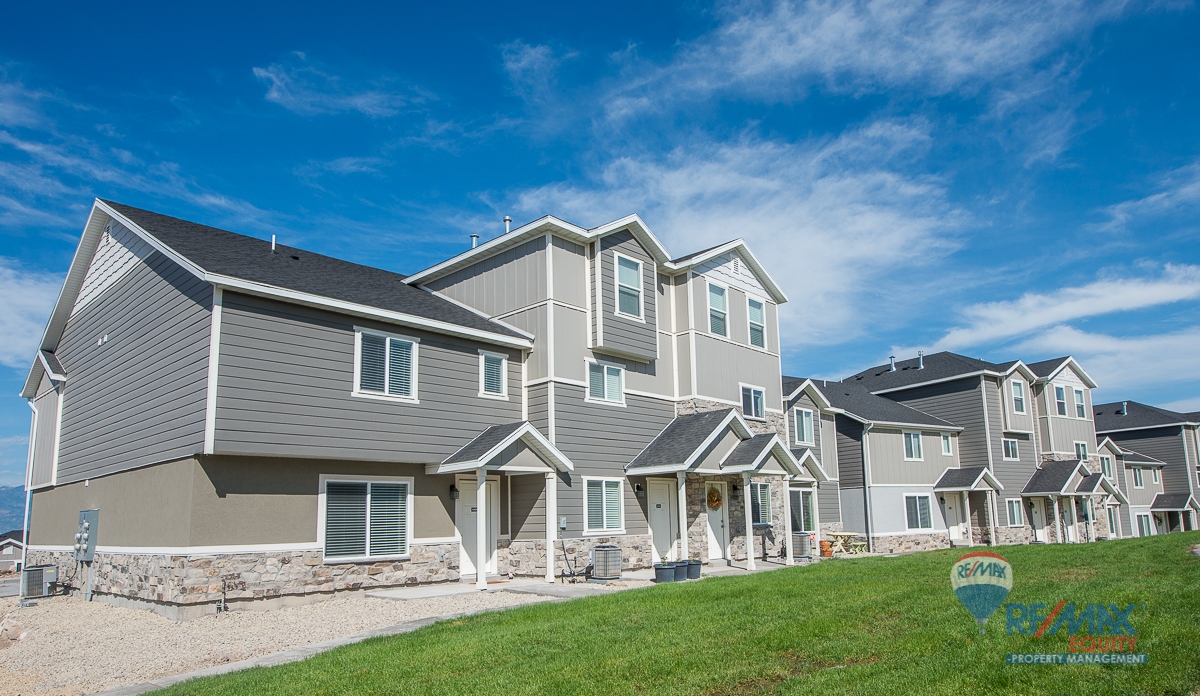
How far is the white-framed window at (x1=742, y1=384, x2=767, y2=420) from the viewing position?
76.6 ft

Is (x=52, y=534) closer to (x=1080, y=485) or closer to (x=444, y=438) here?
(x=444, y=438)

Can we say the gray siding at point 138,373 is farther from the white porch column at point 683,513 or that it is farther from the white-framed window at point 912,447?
the white-framed window at point 912,447

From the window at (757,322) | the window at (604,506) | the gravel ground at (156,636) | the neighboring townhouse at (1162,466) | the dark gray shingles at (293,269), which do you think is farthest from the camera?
the neighboring townhouse at (1162,466)

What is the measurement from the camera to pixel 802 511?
27.7 metres

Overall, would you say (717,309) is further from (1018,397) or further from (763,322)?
(1018,397)

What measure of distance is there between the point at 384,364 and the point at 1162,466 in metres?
48.0

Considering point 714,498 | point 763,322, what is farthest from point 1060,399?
point 714,498

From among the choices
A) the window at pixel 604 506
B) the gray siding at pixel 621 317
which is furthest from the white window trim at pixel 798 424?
the window at pixel 604 506

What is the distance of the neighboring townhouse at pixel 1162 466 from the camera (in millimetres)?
45938

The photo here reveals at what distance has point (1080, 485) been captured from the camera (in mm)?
36281

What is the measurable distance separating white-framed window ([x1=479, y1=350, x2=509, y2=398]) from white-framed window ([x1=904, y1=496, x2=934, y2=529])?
1947 cm

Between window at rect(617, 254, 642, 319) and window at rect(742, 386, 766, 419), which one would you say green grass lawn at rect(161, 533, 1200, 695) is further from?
window at rect(742, 386, 766, 419)

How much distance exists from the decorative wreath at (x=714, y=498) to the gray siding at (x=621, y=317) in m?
3.86

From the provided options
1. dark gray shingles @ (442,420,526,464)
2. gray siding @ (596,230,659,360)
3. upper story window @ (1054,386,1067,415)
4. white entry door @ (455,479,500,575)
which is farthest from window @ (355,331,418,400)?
upper story window @ (1054,386,1067,415)
